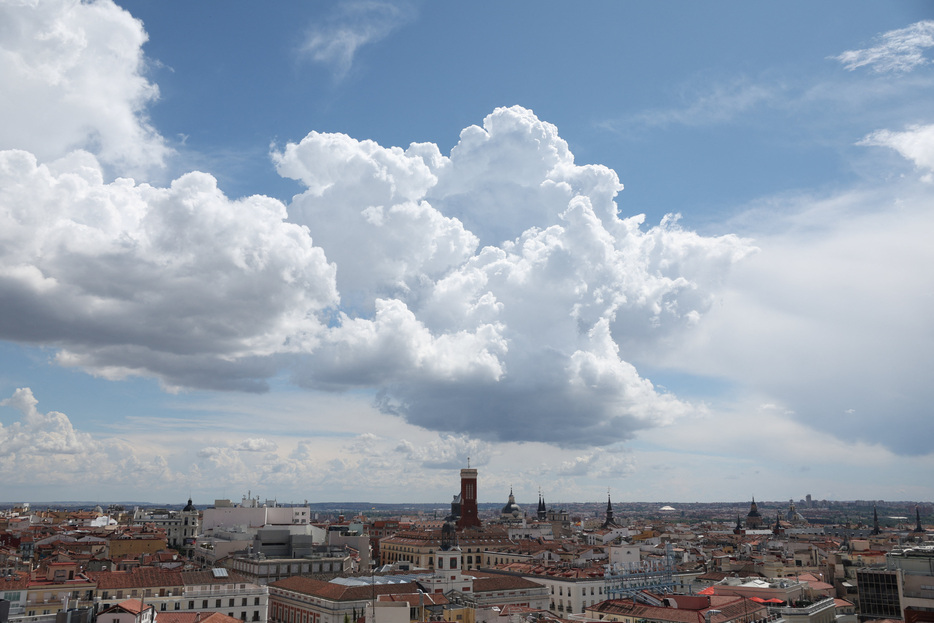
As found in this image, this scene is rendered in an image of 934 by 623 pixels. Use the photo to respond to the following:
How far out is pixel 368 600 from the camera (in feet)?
276

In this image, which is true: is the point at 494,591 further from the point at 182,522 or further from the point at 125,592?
the point at 182,522

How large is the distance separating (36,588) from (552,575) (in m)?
62.5

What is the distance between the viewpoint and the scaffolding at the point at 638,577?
343ft

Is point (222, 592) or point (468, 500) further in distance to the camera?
point (468, 500)

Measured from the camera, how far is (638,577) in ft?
360

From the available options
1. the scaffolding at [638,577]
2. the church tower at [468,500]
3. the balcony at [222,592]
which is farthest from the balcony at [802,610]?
the church tower at [468,500]

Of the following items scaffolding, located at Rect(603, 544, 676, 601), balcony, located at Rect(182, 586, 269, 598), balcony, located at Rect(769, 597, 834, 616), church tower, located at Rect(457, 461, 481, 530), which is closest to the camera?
balcony, located at Rect(769, 597, 834, 616)

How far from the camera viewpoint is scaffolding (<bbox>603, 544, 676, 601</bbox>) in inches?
4114

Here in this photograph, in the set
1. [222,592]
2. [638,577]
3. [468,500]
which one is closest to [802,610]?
[638,577]

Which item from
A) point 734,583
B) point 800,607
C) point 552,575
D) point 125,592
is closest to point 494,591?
point 552,575

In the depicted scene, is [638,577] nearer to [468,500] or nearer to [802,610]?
[802,610]

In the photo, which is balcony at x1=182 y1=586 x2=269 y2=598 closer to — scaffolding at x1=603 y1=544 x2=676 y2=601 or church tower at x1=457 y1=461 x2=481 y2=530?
scaffolding at x1=603 y1=544 x2=676 y2=601

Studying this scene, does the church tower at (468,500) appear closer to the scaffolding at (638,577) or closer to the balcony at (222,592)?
the scaffolding at (638,577)

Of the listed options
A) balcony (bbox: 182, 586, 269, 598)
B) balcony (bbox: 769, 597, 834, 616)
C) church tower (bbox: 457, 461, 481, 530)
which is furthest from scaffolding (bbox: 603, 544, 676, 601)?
church tower (bbox: 457, 461, 481, 530)
